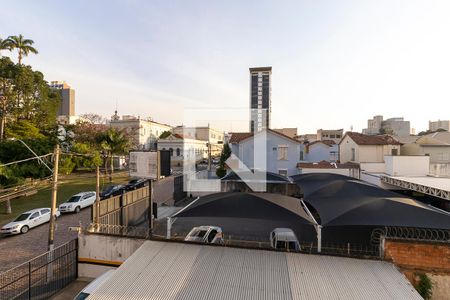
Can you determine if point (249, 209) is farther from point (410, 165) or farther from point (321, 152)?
point (321, 152)

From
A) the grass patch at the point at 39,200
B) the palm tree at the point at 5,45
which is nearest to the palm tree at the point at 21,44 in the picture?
the palm tree at the point at 5,45

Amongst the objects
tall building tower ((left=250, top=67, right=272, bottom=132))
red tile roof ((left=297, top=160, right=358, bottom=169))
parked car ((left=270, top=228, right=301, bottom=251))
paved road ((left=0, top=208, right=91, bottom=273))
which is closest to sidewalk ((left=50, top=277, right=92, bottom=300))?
paved road ((left=0, top=208, right=91, bottom=273))

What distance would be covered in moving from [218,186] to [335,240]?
14.1 m

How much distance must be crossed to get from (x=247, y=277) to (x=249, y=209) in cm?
441

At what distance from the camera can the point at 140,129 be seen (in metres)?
59.9

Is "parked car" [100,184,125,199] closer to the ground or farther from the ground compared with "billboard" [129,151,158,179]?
closer to the ground

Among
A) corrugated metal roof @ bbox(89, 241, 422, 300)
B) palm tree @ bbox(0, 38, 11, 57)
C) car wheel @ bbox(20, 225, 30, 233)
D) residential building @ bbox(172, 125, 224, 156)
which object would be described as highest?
palm tree @ bbox(0, 38, 11, 57)

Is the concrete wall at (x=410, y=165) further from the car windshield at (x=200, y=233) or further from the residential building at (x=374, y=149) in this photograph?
the car windshield at (x=200, y=233)

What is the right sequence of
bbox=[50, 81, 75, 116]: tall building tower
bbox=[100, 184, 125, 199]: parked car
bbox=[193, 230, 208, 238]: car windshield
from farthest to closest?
1. bbox=[50, 81, 75, 116]: tall building tower
2. bbox=[100, 184, 125, 199]: parked car
3. bbox=[193, 230, 208, 238]: car windshield

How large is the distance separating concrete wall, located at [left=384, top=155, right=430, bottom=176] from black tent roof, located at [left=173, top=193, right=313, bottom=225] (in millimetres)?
16162

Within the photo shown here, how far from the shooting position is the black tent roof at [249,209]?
33.4 feet

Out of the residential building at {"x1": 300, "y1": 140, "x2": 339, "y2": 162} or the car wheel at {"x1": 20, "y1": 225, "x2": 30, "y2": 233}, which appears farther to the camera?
the residential building at {"x1": 300, "y1": 140, "x2": 339, "y2": 162}

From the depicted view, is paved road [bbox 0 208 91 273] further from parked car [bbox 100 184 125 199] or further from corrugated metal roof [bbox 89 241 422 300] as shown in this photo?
corrugated metal roof [bbox 89 241 422 300]

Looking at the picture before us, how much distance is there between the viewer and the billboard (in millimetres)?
16039
